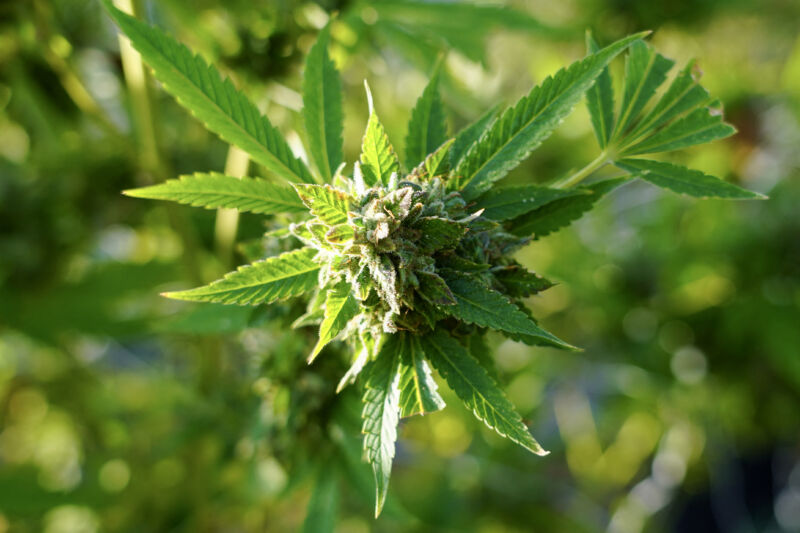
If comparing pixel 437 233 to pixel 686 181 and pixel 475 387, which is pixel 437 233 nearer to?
pixel 475 387

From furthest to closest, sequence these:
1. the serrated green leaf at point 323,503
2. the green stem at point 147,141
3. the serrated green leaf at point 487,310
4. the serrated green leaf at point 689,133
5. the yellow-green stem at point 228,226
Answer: the yellow-green stem at point 228,226
the green stem at point 147,141
the serrated green leaf at point 323,503
the serrated green leaf at point 689,133
the serrated green leaf at point 487,310

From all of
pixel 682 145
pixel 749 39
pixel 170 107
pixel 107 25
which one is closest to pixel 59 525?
pixel 170 107

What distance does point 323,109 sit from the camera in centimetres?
52

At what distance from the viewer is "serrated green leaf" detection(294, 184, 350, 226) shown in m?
0.41

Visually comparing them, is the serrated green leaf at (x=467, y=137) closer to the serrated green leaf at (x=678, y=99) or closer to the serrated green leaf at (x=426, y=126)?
the serrated green leaf at (x=426, y=126)

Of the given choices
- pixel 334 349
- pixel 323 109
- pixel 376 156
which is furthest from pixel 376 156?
pixel 334 349

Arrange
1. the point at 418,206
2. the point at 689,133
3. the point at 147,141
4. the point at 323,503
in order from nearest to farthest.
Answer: the point at 418,206
the point at 689,133
the point at 323,503
the point at 147,141

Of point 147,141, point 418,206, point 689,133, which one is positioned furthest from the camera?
point 147,141

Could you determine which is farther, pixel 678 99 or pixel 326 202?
pixel 678 99

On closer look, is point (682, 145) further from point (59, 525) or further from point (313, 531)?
point (59, 525)

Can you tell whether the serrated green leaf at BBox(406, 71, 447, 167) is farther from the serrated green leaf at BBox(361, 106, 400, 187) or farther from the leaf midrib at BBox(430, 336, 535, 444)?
the leaf midrib at BBox(430, 336, 535, 444)

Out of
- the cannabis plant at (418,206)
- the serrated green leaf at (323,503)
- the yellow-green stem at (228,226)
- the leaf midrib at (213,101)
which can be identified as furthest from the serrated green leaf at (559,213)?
the yellow-green stem at (228,226)

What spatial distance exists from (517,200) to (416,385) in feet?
0.58

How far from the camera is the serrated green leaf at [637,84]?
1.74 ft
